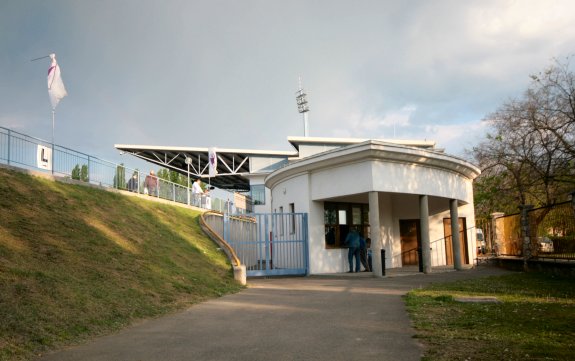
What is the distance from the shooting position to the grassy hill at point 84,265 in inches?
278

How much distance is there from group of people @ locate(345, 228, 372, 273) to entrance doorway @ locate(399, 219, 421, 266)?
162 inches

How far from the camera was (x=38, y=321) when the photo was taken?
6.86 meters

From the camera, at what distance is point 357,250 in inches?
763

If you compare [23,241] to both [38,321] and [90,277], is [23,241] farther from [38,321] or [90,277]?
[38,321]

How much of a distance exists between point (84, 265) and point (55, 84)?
11.7m

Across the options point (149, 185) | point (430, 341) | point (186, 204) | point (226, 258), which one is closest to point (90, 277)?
point (430, 341)

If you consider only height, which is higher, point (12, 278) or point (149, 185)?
point (149, 185)

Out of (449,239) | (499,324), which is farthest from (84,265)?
(449,239)

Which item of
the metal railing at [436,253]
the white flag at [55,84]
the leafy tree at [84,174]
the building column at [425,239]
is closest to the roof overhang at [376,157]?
the building column at [425,239]

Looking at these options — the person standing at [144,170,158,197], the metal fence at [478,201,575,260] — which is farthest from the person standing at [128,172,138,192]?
the metal fence at [478,201,575,260]

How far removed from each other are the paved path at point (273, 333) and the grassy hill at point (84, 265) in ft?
1.71

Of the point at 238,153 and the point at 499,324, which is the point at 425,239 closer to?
the point at 499,324

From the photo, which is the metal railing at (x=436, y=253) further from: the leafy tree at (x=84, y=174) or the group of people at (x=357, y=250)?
the leafy tree at (x=84, y=174)

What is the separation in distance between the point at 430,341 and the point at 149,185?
20.5 metres
